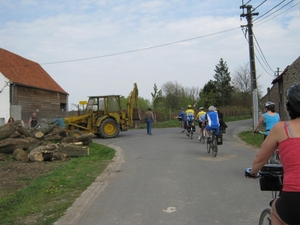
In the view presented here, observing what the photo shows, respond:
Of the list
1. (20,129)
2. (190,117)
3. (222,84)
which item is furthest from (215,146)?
(222,84)

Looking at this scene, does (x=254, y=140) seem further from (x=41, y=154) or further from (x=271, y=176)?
(x=271, y=176)

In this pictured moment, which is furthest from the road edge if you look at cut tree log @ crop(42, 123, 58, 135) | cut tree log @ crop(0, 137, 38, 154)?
cut tree log @ crop(42, 123, 58, 135)

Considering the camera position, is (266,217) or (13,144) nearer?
(266,217)

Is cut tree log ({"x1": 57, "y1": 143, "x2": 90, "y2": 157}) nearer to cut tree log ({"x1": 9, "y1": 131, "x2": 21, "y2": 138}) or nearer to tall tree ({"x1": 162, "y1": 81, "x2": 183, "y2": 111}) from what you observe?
cut tree log ({"x1": 9, "y1": 131, "x2": 21, "y2": 138})

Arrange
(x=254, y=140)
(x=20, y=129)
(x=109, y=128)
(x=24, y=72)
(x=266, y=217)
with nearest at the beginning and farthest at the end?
(x=266, y=217) → (x=20, y=129) → (x=254, y=140) → (x=109, y=128) → (x=24, y=72)

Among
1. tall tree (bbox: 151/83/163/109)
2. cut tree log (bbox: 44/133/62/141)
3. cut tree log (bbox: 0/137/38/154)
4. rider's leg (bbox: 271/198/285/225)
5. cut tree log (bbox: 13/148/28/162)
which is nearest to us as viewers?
rider's leg (bbox: 271/198/285/225)

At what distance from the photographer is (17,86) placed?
32438 mm

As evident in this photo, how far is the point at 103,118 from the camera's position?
70.6 feet

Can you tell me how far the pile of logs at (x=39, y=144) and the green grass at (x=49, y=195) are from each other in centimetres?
131

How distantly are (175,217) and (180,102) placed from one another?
55206 mm

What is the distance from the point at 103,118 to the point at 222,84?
5737cm

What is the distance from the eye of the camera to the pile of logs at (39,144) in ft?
40.8

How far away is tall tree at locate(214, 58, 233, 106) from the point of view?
238ft

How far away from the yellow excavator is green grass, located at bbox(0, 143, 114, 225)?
393 inches
